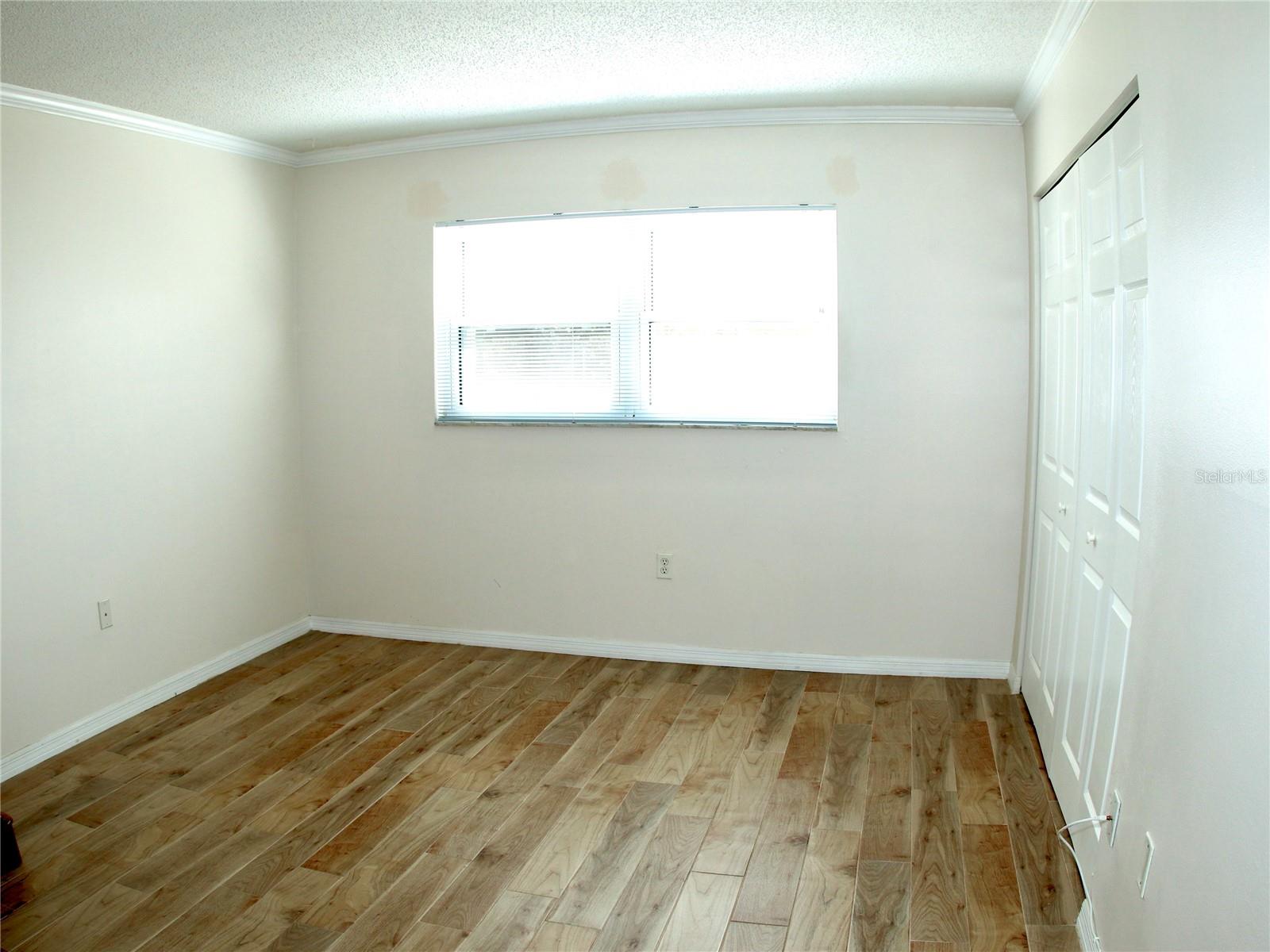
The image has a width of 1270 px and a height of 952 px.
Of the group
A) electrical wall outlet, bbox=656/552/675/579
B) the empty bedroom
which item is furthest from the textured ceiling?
electrical wall outlet, bbox=656/552/675/579

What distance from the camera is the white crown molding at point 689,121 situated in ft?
12.2

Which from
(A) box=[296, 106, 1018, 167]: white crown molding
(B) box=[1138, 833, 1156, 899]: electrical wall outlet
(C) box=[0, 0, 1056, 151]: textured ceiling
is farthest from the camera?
(A) box=[296, 106, 1018, 167]: white crown molding

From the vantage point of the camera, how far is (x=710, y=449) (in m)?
4.07

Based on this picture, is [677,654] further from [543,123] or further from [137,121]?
[137,121]

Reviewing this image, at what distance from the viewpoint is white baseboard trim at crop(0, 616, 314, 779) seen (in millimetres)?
3211

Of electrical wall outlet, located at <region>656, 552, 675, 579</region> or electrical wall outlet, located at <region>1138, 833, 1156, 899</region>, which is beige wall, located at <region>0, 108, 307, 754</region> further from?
electrical wall outlet, located at <region>1138, 833, 1156, 899</region>

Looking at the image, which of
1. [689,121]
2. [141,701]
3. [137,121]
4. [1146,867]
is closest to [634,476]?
[689,121]

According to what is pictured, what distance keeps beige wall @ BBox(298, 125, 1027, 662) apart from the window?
0.28 ft

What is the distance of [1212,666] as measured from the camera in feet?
4.76

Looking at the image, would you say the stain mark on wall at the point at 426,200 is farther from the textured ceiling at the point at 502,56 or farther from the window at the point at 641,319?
the textured ceiling at the point at 502,56

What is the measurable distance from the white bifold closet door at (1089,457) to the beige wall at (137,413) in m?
3.43

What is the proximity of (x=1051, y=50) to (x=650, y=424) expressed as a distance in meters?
2.08

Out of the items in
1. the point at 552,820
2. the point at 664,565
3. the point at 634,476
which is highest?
the point at 634,476
